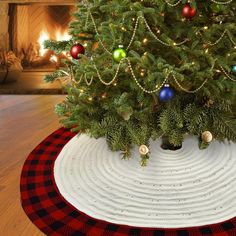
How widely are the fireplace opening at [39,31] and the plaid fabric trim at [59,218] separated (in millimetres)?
3560

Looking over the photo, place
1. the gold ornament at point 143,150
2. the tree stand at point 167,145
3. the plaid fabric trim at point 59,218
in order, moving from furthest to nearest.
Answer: the tree stand at point 167,145 → the gold ornament at point 143,150 → the plaid fabric trim at point 59,218

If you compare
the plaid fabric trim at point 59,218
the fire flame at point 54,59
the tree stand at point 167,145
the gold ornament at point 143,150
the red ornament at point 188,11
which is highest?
the red ornament at point 188,11

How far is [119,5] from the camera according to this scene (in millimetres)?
1152

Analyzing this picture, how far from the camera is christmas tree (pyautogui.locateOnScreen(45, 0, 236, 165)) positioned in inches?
44.3

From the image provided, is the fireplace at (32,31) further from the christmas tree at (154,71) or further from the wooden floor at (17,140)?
the christmas tree at (154,71)

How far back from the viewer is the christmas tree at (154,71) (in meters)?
1.13

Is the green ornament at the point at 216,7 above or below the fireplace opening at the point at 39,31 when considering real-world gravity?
above

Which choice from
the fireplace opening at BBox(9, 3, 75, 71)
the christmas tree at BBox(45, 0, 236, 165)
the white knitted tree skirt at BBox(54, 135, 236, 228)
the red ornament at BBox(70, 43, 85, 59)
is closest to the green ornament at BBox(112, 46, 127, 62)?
the christmas tree at BBox(45, 0, 236, 165)

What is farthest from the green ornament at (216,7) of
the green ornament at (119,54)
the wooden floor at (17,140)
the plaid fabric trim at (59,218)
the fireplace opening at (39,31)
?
the fireplace opening at (39,31)

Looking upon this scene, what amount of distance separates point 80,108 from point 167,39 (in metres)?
0.46

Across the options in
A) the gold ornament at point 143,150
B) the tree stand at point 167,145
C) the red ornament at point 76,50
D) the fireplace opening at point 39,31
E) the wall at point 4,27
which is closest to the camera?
the gold ornament at point 143,150

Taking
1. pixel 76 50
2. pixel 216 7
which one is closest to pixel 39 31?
pixel 76 50

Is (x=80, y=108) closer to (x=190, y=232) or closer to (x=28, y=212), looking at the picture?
(x=28, y=212)

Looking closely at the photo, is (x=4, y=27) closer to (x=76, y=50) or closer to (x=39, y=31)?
(x=39, y=31)
